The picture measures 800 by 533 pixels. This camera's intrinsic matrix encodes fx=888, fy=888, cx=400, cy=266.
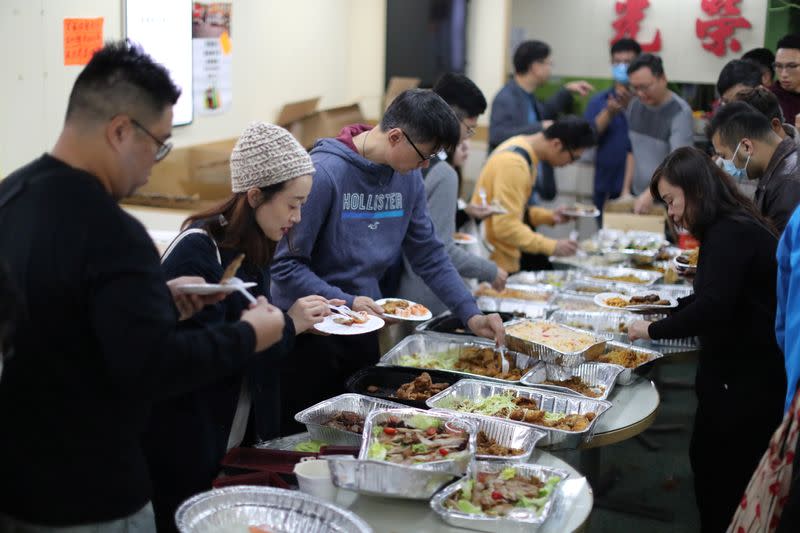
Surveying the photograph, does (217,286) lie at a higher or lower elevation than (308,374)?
higher

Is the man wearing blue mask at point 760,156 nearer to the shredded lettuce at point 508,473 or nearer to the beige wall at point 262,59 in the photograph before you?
the shredded lettuce at point 508,473

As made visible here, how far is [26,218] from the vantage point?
4.82 ft

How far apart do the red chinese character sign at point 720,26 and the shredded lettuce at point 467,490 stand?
6.79 meters

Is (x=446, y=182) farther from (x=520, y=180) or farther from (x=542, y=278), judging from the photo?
(x=542, y=278)

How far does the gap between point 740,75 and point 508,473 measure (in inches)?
142

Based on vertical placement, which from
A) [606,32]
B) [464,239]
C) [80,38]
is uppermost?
[606,32]

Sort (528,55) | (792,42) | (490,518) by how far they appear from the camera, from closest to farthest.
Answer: (490,518) → (792,42) → (528,55)

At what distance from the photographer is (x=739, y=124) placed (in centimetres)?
345

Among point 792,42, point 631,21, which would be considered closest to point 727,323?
point 792,42

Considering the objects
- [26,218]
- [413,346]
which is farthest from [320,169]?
[26,218]

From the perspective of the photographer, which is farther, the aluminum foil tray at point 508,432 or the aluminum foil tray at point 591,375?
the aluminum foil tray at point 591,375

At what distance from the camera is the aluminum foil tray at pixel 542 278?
15.1ft

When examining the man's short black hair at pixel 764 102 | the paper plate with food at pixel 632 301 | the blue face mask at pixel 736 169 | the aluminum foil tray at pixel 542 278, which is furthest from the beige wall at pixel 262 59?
the man's short black hair at pixel 764 102

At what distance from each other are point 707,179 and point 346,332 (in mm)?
1279
